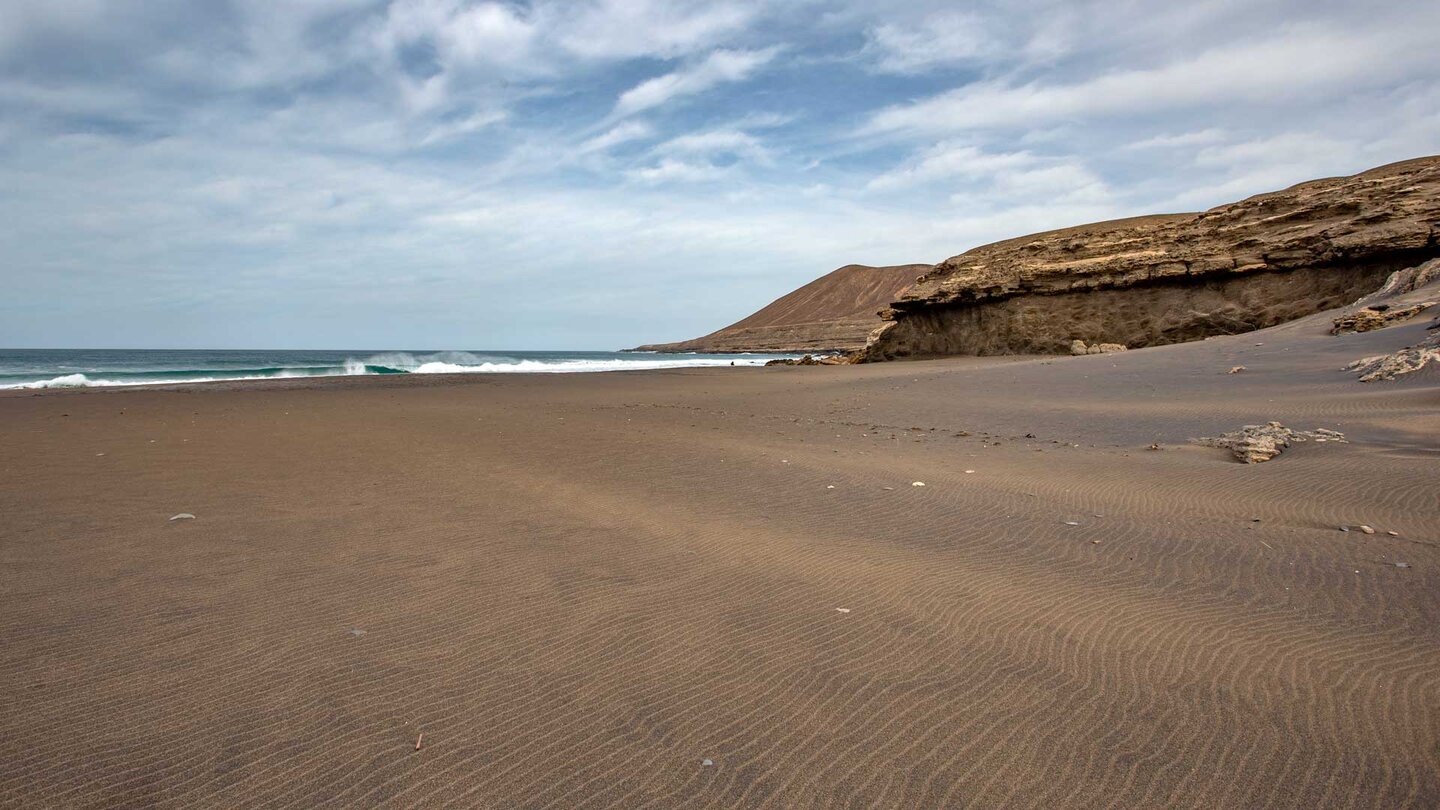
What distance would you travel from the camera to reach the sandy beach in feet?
6.50

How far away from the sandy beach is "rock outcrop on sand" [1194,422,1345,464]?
0.22 metres

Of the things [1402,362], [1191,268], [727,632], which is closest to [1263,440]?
[1402,362]

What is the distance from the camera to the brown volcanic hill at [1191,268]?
73.2 ft

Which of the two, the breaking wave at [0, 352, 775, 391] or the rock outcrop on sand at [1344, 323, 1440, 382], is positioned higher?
the breaking wave at [0, 352, 775, 391]

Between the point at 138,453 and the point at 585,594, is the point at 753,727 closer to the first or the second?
the point at 585,594

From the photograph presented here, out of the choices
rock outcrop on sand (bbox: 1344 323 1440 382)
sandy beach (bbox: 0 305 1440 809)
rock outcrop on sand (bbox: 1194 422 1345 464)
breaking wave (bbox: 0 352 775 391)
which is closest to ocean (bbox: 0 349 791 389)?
breaking wave (bbox: 0 352 775 391)

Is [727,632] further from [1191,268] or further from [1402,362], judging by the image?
[1191,268]

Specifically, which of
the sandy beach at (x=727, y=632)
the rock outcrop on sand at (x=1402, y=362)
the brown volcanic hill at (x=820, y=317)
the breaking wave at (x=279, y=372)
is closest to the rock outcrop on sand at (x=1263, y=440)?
the sandy beach at (x=727, y=632)

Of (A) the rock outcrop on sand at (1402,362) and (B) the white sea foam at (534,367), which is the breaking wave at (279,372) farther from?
(A) the rock outcrop on sand at (1402,362)

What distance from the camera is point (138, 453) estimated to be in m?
7.39

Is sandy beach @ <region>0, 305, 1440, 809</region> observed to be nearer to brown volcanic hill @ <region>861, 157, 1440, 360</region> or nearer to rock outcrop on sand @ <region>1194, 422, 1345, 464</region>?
rock outcrop on sand @ <region>1194, 422, 1345, 464</region>

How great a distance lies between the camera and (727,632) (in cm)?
297

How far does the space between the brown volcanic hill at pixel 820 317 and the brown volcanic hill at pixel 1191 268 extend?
4871 cm

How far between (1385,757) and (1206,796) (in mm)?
600
